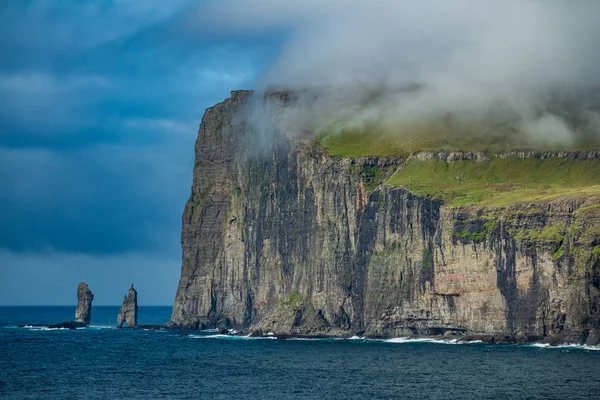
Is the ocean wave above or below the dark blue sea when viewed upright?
above

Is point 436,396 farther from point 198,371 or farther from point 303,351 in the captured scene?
point 303,351

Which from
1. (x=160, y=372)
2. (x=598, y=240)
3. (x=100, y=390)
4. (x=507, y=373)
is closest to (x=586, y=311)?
(x=598, y=240)

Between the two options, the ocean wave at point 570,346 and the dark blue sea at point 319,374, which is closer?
the dark blue sea at point 319,374

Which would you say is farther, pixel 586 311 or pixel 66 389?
pixel 586 311

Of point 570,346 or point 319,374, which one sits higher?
point 570,346

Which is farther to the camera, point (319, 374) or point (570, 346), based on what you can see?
point (570, 346)

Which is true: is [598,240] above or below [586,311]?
above

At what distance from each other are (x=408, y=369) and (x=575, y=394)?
3477 centimetres

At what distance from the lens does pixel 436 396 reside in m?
132

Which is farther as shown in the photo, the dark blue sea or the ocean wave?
the ocean wave

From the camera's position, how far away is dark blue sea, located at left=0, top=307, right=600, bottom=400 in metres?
136

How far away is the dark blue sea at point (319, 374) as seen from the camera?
136000mm

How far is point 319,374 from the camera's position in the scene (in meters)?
158

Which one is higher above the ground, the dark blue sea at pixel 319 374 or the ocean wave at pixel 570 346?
the ocean wave at pixel 570 346
